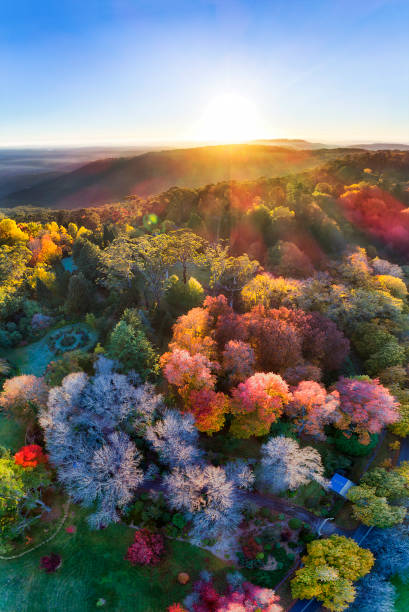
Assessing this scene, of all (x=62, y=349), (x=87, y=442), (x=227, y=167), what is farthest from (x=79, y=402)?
(x=227, y=167)

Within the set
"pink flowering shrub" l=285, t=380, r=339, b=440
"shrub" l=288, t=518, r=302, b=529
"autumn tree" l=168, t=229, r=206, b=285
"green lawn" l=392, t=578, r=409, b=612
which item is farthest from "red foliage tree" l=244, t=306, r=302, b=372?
"green lawn" l=392, t=578, r=409, b=612

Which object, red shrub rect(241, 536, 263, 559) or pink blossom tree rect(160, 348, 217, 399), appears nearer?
red shrub rect(241, 536, 263, 559)

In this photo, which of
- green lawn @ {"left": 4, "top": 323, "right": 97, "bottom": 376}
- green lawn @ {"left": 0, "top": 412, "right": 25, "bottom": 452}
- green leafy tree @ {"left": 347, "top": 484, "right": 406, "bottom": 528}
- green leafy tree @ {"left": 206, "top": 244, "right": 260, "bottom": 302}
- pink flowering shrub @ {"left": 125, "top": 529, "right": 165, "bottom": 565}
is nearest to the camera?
pink flowering shrub @ {"left": 125, "top": 529, "right": 165, "bottom": 565}

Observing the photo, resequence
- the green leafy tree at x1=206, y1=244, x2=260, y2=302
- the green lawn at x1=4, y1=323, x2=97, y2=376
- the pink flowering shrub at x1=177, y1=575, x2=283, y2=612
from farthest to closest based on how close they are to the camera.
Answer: the green leafy tree at x1=206, y1=244, x2=260, y2=302, the green lawn at x1=4, y1=323, x2=97, y2=376, the pink flowering shrub at x1=177, y1=575, x2=283, y2=612

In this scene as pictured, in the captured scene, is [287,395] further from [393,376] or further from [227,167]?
[227,167]

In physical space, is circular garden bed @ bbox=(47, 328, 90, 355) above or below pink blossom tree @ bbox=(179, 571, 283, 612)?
above

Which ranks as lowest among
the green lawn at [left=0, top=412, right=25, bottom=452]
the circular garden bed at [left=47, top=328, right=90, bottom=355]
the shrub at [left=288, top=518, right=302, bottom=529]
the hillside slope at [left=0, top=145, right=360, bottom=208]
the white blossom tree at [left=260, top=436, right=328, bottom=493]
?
the shrub at [left=288, top=518, right=302, bottom=529]

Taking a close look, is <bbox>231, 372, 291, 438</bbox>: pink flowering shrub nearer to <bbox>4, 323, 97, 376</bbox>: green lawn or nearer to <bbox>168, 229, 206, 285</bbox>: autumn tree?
<bbox>168, 229, 206, 285</bbox>: autumn tree
